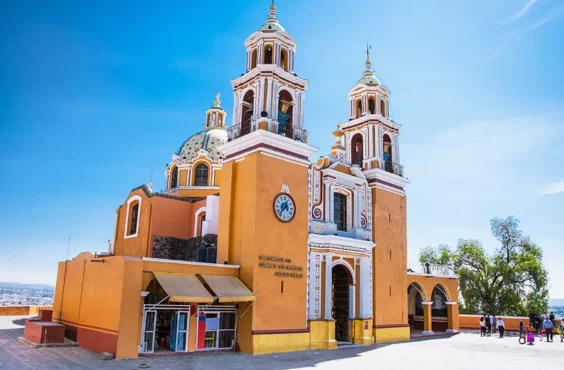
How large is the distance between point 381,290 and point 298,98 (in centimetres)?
945

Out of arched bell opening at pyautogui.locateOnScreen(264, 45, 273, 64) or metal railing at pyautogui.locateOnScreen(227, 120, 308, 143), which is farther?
arched bell opening at pyautogui.locateOnScreen(264, 45, 273, 64)

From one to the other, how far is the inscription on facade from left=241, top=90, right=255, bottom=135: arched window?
5.58 meters

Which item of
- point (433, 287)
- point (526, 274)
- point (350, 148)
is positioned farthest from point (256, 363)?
point (526, 274)

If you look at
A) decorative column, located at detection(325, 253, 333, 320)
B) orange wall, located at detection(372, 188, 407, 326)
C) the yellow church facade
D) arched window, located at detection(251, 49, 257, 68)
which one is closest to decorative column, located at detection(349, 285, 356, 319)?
the yellow church facade

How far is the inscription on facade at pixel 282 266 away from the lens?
54.1ft

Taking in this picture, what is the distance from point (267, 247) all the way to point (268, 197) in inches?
72.7

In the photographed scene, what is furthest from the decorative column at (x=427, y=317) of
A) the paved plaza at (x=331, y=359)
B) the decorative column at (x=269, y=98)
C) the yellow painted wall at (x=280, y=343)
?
the decorative column at (x=269, y=98)

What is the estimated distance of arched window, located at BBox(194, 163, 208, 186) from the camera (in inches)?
1032

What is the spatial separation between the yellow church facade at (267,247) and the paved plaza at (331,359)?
3.00ft

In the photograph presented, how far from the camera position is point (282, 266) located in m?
17.0

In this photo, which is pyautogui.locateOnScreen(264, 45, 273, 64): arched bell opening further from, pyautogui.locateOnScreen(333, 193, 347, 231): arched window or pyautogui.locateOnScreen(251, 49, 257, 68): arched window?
pyautogui.locateOnScreen(333, 193, 347, 231): arched window

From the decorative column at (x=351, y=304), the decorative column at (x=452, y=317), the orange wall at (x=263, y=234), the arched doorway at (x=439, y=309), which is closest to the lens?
the orange wall at (x=263, y=234)

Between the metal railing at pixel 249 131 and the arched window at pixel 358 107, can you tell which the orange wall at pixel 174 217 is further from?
the arched window at pixel 358 107

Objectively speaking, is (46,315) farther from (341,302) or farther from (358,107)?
(358,107)
